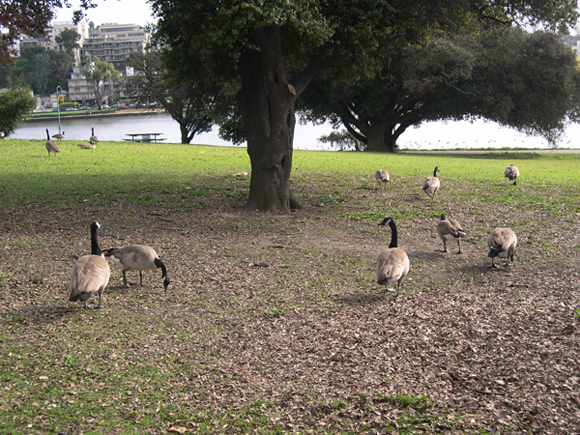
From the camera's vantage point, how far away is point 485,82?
36.1m

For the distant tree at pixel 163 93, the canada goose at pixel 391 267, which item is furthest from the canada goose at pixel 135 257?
the distant tree at pixel 163 93

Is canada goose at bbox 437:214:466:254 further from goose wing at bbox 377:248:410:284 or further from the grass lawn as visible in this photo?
goose wing at bbox 377:248:410:284

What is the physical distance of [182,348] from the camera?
6121 millimetres

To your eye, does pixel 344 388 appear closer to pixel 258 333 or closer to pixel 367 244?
pixel 258 333

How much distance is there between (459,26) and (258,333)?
13312 mm

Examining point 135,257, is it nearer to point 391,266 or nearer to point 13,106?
point 391,266

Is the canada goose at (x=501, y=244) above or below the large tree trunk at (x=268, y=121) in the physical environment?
below

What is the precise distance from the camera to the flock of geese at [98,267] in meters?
6.62

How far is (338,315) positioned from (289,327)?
776mm

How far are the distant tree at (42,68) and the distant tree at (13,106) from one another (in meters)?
79.1

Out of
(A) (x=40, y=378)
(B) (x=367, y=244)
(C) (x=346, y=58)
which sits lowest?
(A) (x=40, y=378)

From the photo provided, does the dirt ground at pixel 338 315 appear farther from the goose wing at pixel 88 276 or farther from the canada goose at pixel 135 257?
the goose wing at pixel 88 276

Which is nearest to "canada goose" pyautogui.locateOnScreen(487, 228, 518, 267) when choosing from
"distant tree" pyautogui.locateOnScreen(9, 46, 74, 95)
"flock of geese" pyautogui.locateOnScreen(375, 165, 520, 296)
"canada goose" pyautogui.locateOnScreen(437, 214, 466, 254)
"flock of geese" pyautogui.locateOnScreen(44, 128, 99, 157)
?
"flock of geese" pyautogui.locateOnScreen(375, 165, 520, 296)

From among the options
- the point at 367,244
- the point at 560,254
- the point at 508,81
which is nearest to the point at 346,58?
the point at 367,244
